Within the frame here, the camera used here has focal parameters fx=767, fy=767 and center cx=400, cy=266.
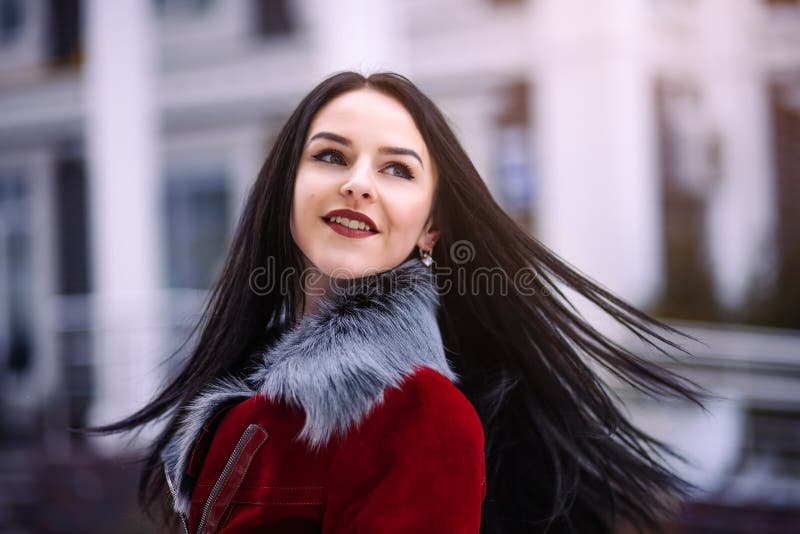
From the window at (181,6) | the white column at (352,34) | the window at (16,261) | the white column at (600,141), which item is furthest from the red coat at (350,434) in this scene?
the window at (16,261)

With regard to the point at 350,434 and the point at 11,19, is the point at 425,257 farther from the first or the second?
the point at 11,19

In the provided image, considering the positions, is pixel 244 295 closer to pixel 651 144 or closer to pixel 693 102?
pixel 651 144

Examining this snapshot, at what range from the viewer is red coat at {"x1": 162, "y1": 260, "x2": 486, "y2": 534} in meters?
1.21

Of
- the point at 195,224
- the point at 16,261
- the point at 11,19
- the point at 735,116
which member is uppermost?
the point at 11,19

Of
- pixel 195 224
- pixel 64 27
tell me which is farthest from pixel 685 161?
pixel 64 27

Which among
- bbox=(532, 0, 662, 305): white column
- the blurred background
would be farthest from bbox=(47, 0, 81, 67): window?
bbox=(532, 0, 662, 305): white column

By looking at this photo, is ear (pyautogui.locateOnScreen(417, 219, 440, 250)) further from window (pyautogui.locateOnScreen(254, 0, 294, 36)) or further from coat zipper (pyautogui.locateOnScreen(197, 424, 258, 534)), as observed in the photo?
window (pyautogui.locateOnScreen(254, 0, 294, 36))

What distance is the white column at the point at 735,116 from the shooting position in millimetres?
6926

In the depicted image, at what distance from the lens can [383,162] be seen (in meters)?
1.48

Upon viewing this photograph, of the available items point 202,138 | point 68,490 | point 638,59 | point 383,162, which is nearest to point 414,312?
point 383,162

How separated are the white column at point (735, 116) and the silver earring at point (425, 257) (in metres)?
5.94

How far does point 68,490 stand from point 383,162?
4315 millimetres

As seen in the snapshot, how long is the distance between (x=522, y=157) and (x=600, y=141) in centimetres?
147

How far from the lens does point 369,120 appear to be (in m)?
1.47
